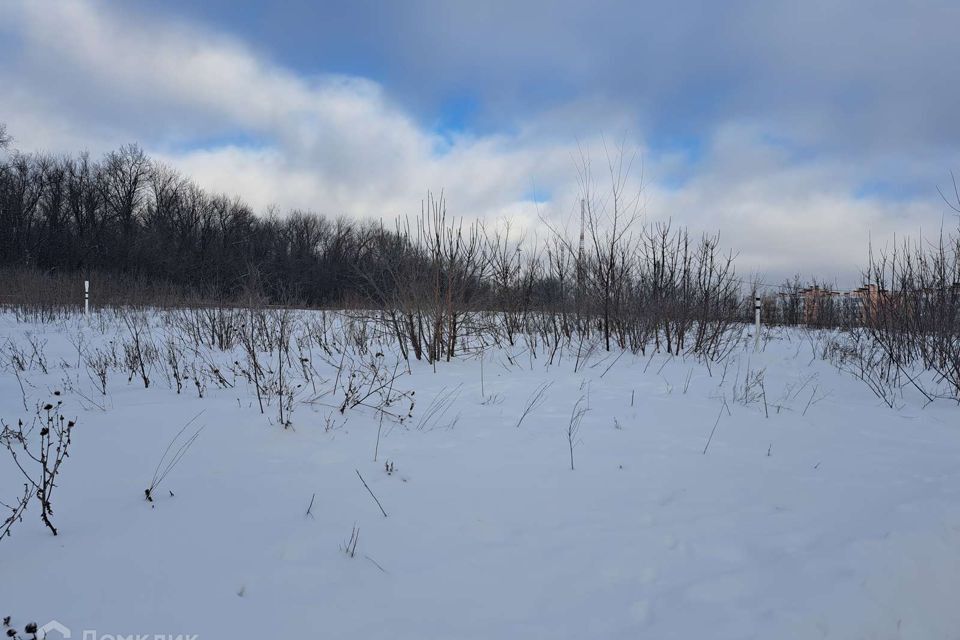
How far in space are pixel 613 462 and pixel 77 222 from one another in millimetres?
43522

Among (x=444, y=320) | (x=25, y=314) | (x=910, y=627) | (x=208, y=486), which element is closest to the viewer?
(x=910, y=627)

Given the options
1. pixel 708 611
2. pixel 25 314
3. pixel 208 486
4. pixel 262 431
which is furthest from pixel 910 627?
pixel 25 314

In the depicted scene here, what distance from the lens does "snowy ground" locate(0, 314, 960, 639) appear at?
1627 mm

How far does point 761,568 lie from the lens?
6.20ft

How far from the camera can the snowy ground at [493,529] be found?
64.1 inches

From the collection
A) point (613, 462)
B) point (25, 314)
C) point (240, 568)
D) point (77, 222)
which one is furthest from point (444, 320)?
point (77, 222)

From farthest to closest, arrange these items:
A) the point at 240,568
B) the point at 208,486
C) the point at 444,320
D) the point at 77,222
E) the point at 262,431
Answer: the point at 77,222 → the point at 444,320 → the point at 262,431 → the point at 208,486 → the point at 240,568

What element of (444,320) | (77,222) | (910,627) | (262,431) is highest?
(77,222)

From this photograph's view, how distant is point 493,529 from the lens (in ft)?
7.26

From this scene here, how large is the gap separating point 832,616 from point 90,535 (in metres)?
2.85

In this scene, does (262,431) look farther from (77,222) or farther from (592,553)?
(77,222)

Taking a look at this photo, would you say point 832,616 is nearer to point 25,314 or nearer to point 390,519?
point 390,519

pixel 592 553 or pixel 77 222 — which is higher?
pixel 77 222

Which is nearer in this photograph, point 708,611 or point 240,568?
point 708,611
